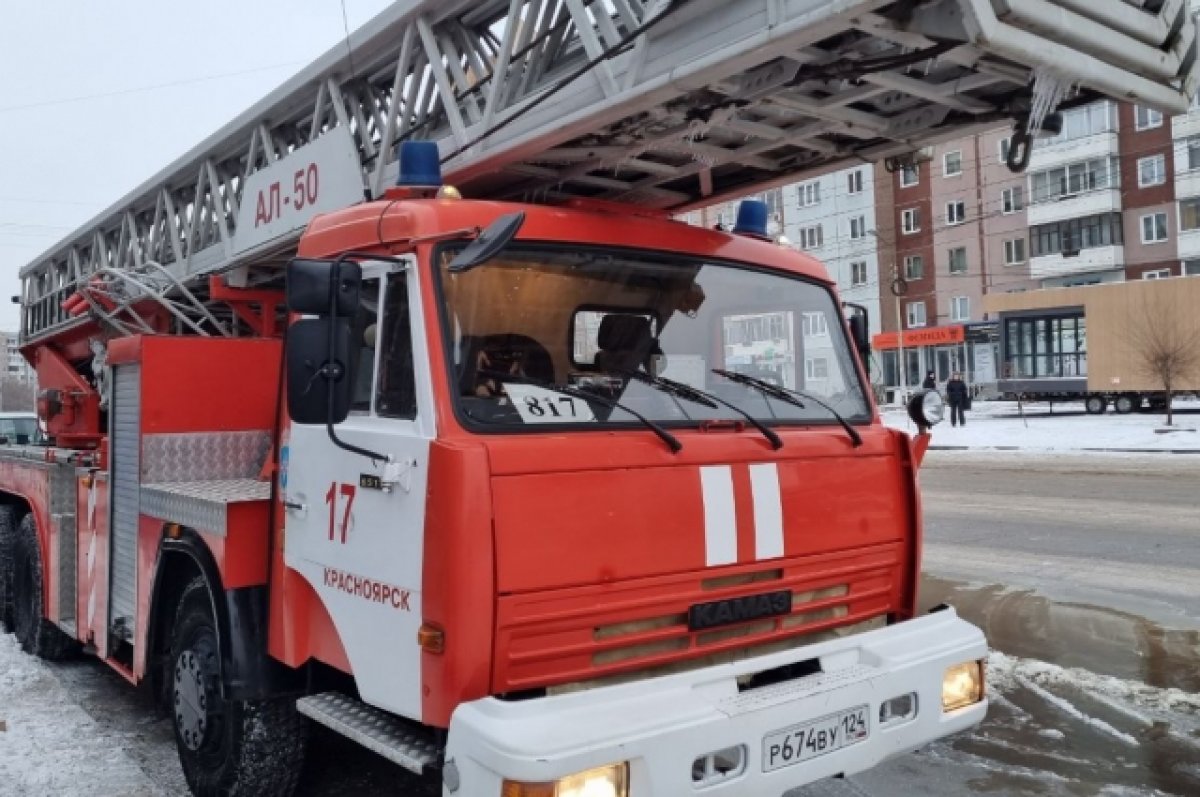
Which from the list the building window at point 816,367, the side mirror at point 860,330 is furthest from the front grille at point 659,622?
the side mirror at point 860,330

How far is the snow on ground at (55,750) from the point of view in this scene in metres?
4.36

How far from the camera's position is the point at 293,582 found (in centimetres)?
360

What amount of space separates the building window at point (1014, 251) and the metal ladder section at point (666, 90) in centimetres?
4725

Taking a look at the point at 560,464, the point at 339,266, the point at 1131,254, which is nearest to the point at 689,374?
the point at 560,464

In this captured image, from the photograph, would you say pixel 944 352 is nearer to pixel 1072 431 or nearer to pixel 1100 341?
pixel 1100 341

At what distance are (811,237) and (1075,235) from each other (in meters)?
13.8

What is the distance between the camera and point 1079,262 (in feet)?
145

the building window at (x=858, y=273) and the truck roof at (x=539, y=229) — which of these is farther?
the building window at (x=858, y=273)

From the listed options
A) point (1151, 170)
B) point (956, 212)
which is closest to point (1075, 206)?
point (1151, 170)

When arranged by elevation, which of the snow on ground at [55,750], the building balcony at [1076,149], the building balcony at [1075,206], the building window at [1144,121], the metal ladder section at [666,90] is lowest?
the snow on ground at [55,750]

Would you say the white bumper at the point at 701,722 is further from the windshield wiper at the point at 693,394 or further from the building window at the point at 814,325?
the building window at the point at 814,325

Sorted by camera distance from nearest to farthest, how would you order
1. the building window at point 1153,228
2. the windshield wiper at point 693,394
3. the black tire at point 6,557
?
the windshield wiper at point 693,394 < the black tire at point 6,557 < the building window at point 1153,228

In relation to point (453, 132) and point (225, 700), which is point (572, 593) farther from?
point (453, 132)

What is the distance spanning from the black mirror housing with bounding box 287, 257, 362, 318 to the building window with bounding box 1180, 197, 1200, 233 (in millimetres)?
45898
